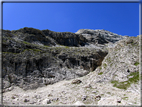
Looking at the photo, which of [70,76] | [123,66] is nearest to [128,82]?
[123,66]

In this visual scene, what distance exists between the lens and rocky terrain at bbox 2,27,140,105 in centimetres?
1361

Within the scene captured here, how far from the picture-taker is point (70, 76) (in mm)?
29328

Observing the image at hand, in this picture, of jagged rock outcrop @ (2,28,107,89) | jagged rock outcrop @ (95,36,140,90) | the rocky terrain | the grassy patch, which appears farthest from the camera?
jagged rock outcrop @ (2,28,107,89)

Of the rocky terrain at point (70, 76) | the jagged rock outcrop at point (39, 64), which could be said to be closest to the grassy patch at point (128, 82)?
the rocky terrain at point (70, 76)

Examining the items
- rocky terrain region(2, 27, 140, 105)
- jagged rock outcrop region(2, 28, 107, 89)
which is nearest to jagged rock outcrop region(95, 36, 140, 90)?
rocky terrain region(2, 27, 140, 105)

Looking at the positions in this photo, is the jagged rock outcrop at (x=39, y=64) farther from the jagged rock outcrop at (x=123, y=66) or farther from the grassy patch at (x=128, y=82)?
the grassy patch at (x=128, y=82)

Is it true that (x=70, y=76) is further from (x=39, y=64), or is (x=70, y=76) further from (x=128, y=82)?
(x=128, y=82)

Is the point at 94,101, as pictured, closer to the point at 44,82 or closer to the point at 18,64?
the point at 44,82

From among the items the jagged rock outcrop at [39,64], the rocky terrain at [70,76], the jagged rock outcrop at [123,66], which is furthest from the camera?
the jagged rock outcrop at [39,64]

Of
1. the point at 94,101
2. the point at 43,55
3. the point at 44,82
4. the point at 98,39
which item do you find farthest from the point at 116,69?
the point at 98,39

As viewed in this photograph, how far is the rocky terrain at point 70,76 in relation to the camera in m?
13.6

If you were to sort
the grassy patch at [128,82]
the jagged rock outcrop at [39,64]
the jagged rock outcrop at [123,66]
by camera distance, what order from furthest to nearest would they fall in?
the jagged rock outcrop at [39,64] → the jagged rock outcrop at [123,66] → the grassy patch at [128,82]

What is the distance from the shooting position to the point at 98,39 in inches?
4218

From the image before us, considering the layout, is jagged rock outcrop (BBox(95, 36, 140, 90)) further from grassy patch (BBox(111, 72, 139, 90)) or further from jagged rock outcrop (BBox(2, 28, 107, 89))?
jagged rock outcrop (BBox(2, 28, 107, 89))
